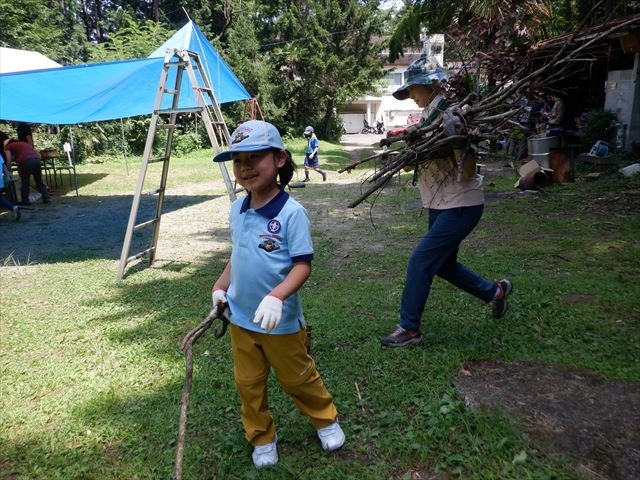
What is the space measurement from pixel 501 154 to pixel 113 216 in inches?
447

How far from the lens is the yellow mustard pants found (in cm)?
226

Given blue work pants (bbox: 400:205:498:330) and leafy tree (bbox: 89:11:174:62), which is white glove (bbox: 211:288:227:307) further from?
leafy tree (bbox: 89:11:174:62)

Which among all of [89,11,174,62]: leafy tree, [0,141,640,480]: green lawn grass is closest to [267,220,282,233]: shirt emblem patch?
[0,141,640,480]: green lawn grass

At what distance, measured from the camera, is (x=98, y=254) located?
6.73 m

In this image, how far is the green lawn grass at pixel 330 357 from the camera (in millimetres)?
2443

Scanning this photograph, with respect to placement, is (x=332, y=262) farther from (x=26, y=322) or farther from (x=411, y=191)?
(x=411, y=191)

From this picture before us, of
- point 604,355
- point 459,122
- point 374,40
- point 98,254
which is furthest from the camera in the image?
point 374,40

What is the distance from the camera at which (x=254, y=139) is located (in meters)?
2.16

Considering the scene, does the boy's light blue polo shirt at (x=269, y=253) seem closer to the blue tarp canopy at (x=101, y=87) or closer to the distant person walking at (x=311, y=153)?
the blue tarp canopy at (x=101, y=87)

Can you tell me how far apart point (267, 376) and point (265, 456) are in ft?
1.30

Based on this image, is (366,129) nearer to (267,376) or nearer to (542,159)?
(542,159)

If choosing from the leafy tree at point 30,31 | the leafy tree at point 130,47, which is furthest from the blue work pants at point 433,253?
the leafy tree at point 30,31

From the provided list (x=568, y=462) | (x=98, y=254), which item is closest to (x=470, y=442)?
(x=568, y=462)

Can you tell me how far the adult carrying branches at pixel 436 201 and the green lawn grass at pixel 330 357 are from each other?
38 centimetres
